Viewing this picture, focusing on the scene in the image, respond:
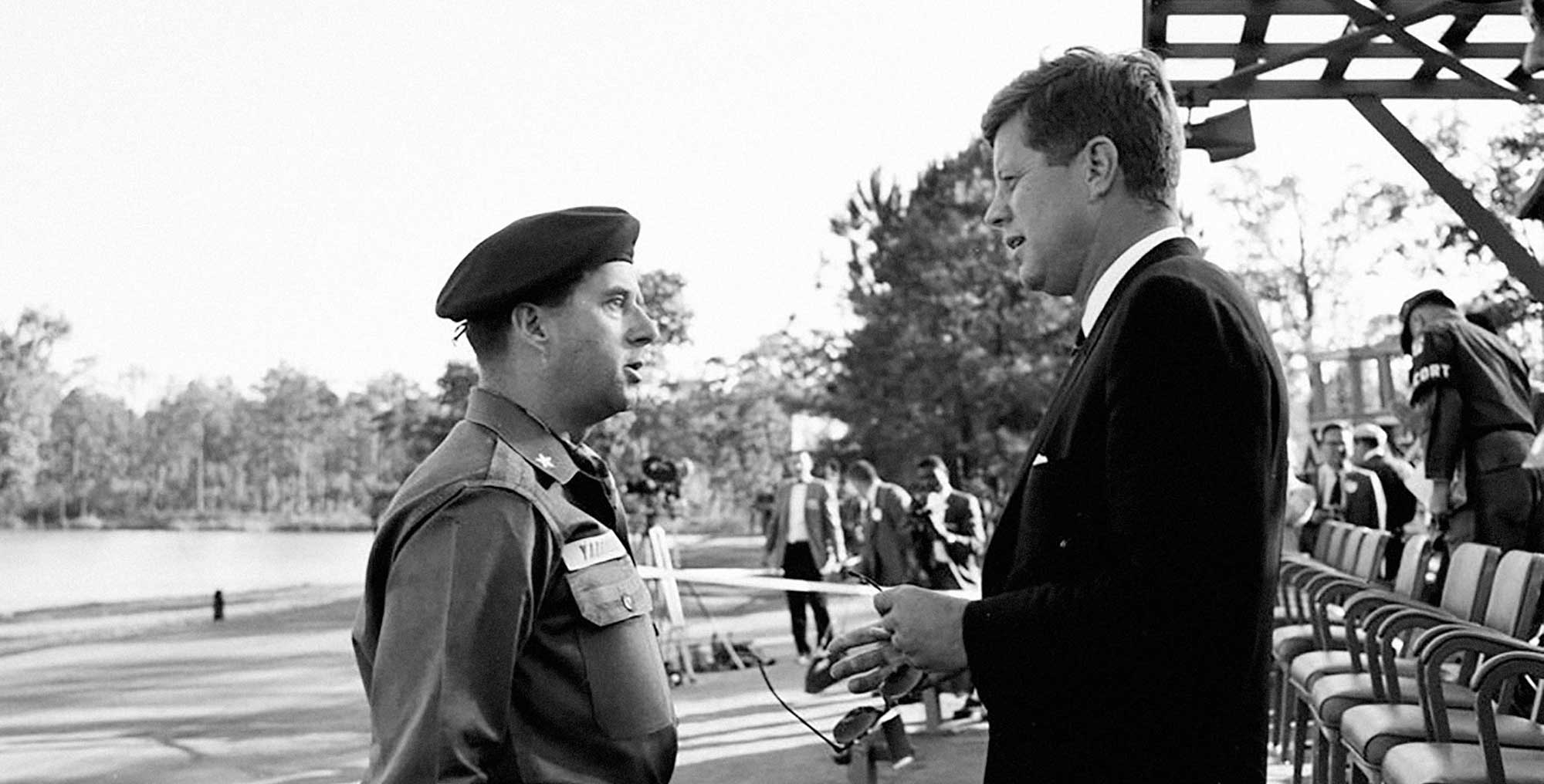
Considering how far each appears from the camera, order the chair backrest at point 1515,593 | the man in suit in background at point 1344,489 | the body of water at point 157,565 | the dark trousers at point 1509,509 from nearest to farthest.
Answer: the chair backrest at point 1515,593
the dark trousers at point 1509,509
the man in suit in background at point 1344,489
the body of water at point 157,565

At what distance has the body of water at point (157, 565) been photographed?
39.4 metres

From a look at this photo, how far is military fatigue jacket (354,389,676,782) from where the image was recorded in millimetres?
1992

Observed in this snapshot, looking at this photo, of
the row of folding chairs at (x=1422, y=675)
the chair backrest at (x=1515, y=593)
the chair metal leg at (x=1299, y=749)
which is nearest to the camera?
the row of folding chairs at (x=1422, y=675)

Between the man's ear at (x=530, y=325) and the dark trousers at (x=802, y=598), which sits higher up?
the man's ear at (x=530, y=325)

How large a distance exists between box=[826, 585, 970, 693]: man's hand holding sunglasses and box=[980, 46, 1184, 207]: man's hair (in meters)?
0.65

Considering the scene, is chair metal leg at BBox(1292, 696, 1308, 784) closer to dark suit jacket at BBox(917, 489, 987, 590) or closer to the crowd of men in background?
the crowd of men in background

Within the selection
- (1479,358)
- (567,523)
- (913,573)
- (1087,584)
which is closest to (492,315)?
(567,523)

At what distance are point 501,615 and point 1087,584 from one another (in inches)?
29.6

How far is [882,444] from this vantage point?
1763 inches

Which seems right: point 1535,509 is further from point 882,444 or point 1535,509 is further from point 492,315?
point 882,444

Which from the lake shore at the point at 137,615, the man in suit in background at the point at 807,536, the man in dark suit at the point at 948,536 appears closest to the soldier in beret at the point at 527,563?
the man in dark suit at the point at 948,536

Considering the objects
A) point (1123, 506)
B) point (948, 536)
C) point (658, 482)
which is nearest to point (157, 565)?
point (658, 482)

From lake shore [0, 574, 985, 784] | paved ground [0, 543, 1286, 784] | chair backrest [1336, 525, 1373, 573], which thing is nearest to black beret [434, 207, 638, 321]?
lake shore [0, 574, 985, 784]

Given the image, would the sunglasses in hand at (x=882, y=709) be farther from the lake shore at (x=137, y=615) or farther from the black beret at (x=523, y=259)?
the lake shore at (x=137, y=615)
